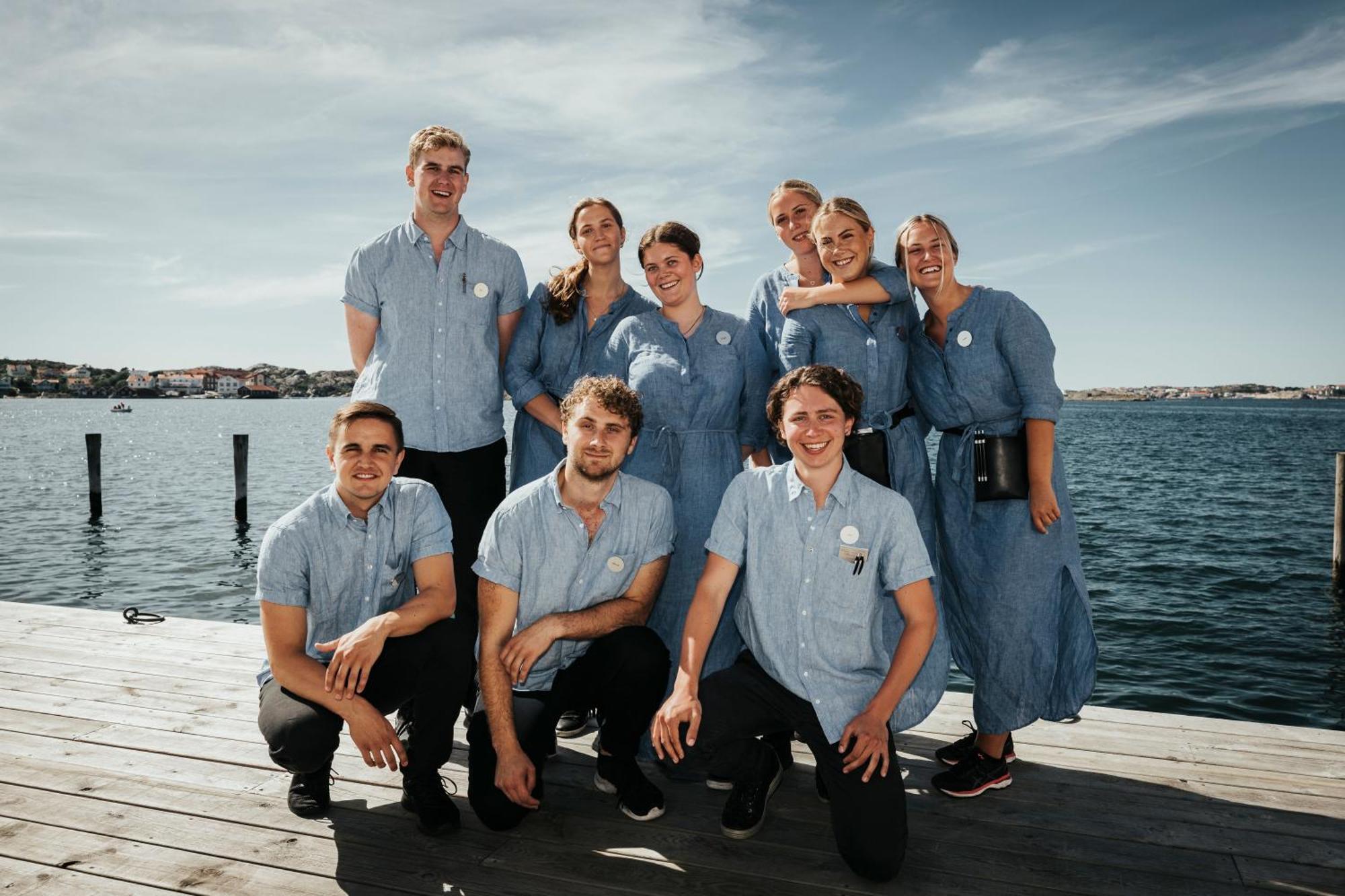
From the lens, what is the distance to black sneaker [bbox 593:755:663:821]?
2.82 metres

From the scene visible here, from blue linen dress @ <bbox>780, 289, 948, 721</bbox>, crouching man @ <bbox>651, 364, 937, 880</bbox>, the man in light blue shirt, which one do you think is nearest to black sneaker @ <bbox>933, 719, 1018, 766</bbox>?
blue linen dress @ <bbox>780, 289, 948, 721</bbox>

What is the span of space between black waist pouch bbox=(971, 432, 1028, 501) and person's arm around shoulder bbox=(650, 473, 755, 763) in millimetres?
894

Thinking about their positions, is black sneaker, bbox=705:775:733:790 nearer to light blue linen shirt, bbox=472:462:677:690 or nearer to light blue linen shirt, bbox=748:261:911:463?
light blue linen shirt, bbox=472:462:677:690

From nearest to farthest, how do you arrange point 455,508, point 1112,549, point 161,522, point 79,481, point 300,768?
point 300,768
point 455,508
point 1112,549
point 161,522
point 79,481

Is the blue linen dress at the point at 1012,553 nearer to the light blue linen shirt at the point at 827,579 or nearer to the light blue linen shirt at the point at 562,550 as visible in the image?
the light blue linen shirt at the point at 827,579

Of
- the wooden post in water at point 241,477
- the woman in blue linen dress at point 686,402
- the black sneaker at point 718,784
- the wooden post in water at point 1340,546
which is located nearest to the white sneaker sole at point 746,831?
the black sneaker at point 718,784

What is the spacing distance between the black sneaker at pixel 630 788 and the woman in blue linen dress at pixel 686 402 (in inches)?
18.7

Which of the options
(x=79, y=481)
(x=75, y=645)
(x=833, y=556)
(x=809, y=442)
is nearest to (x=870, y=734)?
(x=833, y=556)

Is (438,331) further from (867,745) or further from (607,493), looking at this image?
(867,745)

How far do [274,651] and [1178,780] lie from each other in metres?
3.19

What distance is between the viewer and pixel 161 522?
19703mm

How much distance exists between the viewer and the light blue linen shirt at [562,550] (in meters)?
2.90

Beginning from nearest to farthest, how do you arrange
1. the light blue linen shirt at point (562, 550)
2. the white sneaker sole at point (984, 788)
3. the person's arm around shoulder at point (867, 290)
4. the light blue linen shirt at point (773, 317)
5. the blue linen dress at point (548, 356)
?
the light blue linen shirt at point (562, 550) < the white sneaker sole at point (984, 788) < the person's arm around shoulder at point (867, 290) < the light blue linen shirt at point (773, 317) < the blue linen dress at point (548, 356)

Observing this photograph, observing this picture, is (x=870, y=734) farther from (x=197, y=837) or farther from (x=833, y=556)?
(x=197, y=837)
